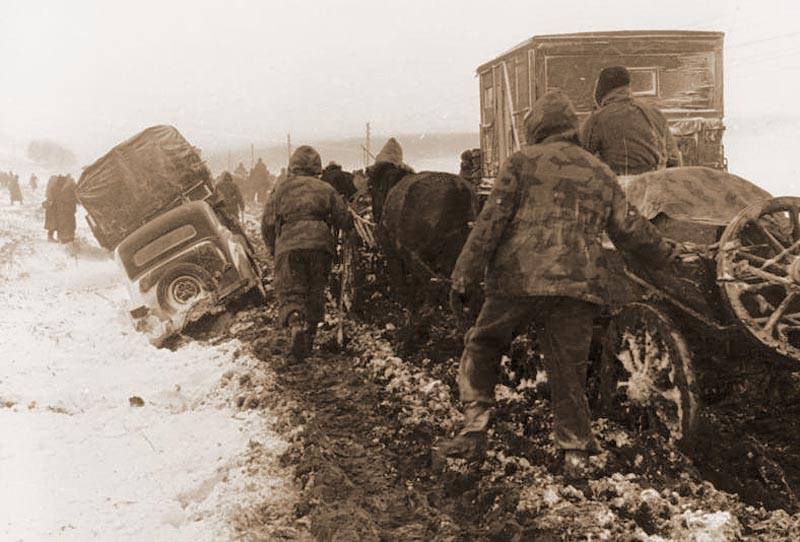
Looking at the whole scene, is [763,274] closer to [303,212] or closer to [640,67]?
[303,212]

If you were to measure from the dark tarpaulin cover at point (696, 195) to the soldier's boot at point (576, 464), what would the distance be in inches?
57.7

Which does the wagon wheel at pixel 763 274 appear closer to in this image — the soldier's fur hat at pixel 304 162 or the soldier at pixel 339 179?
the soldier's fur hat at pixel 304 162

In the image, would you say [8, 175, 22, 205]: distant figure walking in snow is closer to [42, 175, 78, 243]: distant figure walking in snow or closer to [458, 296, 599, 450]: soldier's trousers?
[42, 175, 78, 243]: distant figure walking in snow

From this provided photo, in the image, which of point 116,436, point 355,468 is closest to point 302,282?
point 116,436

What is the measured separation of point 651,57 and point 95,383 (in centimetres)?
824

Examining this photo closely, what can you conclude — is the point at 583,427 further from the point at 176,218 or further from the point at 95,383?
the point at 176,218

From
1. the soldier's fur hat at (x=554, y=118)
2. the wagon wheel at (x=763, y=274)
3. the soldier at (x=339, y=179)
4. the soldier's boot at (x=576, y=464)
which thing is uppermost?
the soldier's fur hat at (x=554, y=118)

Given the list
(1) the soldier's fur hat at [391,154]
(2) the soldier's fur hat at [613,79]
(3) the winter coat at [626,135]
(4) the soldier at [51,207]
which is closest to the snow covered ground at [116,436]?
(1) the soldier's fur hat at [391,154]

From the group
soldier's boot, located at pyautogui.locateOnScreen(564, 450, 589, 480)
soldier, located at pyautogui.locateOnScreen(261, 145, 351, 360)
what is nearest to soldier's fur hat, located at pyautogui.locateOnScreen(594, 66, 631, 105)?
soldier's boot, located at pyautogui.locateOnScreen(564, 450, 589, 480)

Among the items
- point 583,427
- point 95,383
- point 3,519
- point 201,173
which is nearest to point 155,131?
point 201,173

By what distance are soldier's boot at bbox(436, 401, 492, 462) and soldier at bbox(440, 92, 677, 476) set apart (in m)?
0.39

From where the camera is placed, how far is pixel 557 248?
12.3 feet

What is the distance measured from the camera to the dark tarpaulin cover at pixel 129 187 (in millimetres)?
10430

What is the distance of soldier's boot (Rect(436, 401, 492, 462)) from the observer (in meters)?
4.01
